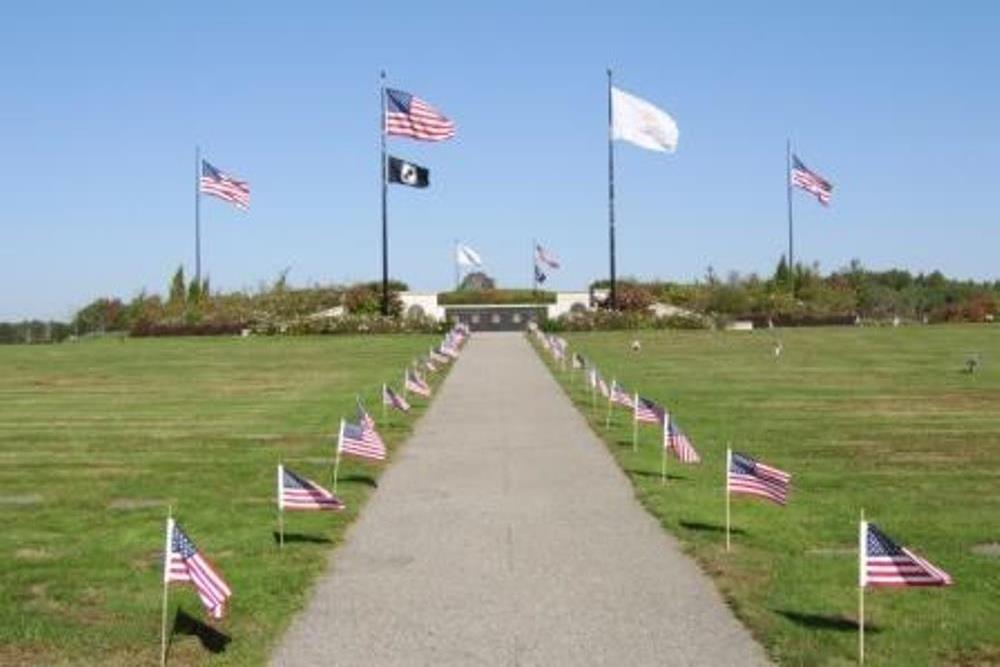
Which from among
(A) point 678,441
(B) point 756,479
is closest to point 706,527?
(B) point 756,479

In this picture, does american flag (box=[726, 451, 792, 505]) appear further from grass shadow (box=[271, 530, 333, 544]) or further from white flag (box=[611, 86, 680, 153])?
white flag (box=[611, 86, 680, 153])

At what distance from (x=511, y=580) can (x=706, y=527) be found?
A: 299 cm

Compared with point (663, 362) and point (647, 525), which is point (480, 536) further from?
point (663, 362)

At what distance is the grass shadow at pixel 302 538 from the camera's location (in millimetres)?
12123

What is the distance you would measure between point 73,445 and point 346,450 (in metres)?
6.94

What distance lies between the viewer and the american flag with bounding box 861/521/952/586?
27.9 ft

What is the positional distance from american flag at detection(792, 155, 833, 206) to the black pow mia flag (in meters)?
15.2

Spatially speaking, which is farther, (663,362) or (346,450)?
(663,362)

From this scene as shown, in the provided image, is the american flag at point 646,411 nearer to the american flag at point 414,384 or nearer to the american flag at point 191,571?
the american flag at point 414,384

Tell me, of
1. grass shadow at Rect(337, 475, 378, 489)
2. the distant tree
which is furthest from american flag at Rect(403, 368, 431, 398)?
the distant tree

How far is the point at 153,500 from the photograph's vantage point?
581 inches

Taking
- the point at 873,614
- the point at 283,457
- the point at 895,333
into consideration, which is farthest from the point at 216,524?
the point at 895,333

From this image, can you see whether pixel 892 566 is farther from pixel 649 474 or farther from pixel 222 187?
pixel 222 187

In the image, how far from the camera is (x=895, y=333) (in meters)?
51.4
